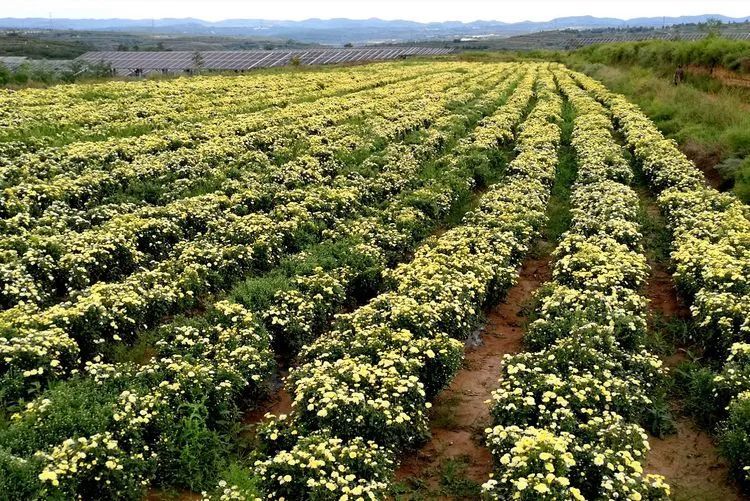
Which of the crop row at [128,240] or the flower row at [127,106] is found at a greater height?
the flower row at [127,106]

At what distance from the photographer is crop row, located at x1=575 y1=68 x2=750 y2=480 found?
7.69 metres

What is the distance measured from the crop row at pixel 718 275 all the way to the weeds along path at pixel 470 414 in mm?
3161

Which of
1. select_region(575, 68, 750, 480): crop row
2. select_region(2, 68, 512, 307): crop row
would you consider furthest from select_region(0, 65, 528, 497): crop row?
select_region(575, 68, 750, 480): crop row

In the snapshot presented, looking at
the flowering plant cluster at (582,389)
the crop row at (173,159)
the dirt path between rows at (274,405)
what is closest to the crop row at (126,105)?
the crop row at (173,159)

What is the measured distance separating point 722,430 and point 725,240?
5470 mm

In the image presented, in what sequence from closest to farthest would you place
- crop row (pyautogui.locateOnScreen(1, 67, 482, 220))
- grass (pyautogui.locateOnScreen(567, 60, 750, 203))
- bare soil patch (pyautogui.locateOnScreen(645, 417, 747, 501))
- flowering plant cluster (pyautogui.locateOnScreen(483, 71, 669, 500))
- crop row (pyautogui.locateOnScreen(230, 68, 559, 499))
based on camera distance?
flowering plant cluster (pyautogui.locateOnScreen(483, 71, 669, 500)) → crop row (pyautogui.locateOnScreen(230, 68, 559, 499)) → bare soil patch (pyautogui.locateOnScreen(645, 417, 747, 501)) → crop row (pyautogui.locateOnScreen(1, 67, 482, 220)) → grass (pyautogui.locateOnScreen(567, 60, 750, 203))

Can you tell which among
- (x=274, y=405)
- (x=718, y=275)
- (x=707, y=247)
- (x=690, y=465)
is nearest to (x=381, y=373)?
(x=274, y=405)

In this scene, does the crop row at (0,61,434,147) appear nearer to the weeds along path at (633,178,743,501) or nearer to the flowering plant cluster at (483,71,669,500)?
the flowering plant cluster at (483,71,669,500)

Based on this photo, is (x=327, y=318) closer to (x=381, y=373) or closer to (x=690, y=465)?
(x=381, y=373)

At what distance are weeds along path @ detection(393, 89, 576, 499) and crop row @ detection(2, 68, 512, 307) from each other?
674 centimetres

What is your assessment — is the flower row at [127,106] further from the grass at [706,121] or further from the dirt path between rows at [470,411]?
the grass at [706,121]

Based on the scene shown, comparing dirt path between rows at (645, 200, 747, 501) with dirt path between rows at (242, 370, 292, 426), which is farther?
dirt path between rows at (242, 370, 292, 426)

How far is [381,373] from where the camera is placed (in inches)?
306

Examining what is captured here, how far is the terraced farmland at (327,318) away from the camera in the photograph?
6.71 metres
